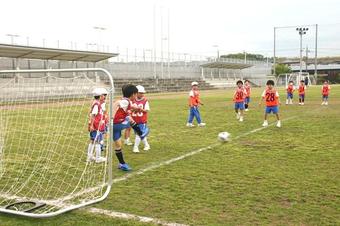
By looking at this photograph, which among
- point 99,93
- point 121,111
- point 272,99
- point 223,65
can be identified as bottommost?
point 272,99

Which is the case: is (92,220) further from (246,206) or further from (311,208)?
(311,208)

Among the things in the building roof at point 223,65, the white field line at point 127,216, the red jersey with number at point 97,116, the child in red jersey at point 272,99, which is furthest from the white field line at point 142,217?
the building roof at point 223,65

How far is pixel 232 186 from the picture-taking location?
6348 mm

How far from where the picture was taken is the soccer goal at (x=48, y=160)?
5777mm

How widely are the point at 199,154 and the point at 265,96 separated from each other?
19.6 ft

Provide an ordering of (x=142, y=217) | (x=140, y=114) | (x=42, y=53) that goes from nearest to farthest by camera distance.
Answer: (x=142, y=217) < (x=140, y=114) < (x=42, y=53)

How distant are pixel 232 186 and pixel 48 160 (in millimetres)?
4241

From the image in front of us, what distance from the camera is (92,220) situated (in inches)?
193

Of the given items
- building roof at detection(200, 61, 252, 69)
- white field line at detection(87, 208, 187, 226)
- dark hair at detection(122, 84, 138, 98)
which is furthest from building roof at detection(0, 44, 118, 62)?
building roof at detection(200, 61, 252, 69)

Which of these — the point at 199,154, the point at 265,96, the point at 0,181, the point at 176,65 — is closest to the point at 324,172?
the point at 199,154

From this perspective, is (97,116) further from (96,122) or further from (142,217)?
(142,217)

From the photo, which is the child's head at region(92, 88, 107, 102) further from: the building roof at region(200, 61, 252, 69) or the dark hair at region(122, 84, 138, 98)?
the building roof at region(200, 61, 252, 69)

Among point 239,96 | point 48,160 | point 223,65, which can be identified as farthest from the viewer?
point 223,65

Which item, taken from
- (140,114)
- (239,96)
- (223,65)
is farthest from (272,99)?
(223,65)
